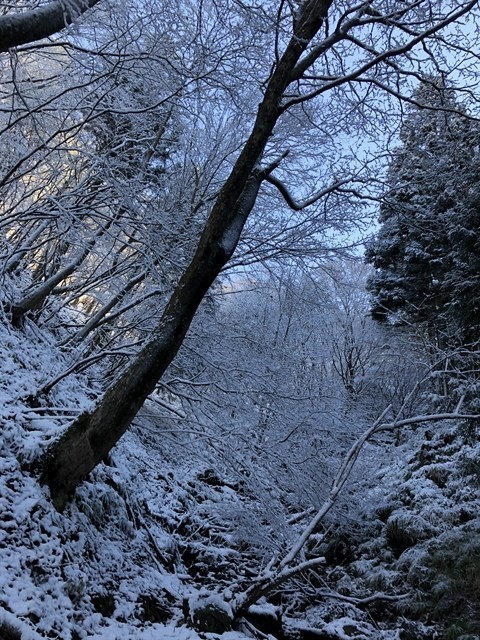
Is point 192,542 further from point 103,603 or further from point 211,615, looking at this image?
point 103,603


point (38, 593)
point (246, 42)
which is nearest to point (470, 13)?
point (246, 42)

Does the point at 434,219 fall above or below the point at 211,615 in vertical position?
above

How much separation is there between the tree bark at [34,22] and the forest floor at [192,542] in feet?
10.3

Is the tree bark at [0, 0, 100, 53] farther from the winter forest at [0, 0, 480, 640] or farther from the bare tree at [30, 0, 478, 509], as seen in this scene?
the bare tree at [30, 0, 478, 509]

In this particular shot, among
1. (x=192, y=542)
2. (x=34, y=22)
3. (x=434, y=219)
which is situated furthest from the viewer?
(x=192, y=542)

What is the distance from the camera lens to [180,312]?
13.4 ft

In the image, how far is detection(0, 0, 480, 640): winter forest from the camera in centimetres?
414

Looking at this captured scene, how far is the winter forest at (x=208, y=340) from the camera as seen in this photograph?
4145mm

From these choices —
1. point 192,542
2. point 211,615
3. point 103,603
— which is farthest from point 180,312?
point 192,542

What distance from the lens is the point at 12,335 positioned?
645cm

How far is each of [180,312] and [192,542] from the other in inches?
179

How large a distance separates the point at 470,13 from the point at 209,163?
13.3ft

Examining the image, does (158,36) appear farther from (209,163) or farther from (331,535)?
(331,535)

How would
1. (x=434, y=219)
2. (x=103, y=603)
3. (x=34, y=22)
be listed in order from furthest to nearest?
1. (x=434, y=219)
2. (x=103, y=603)
3. (x=34, y=22)
